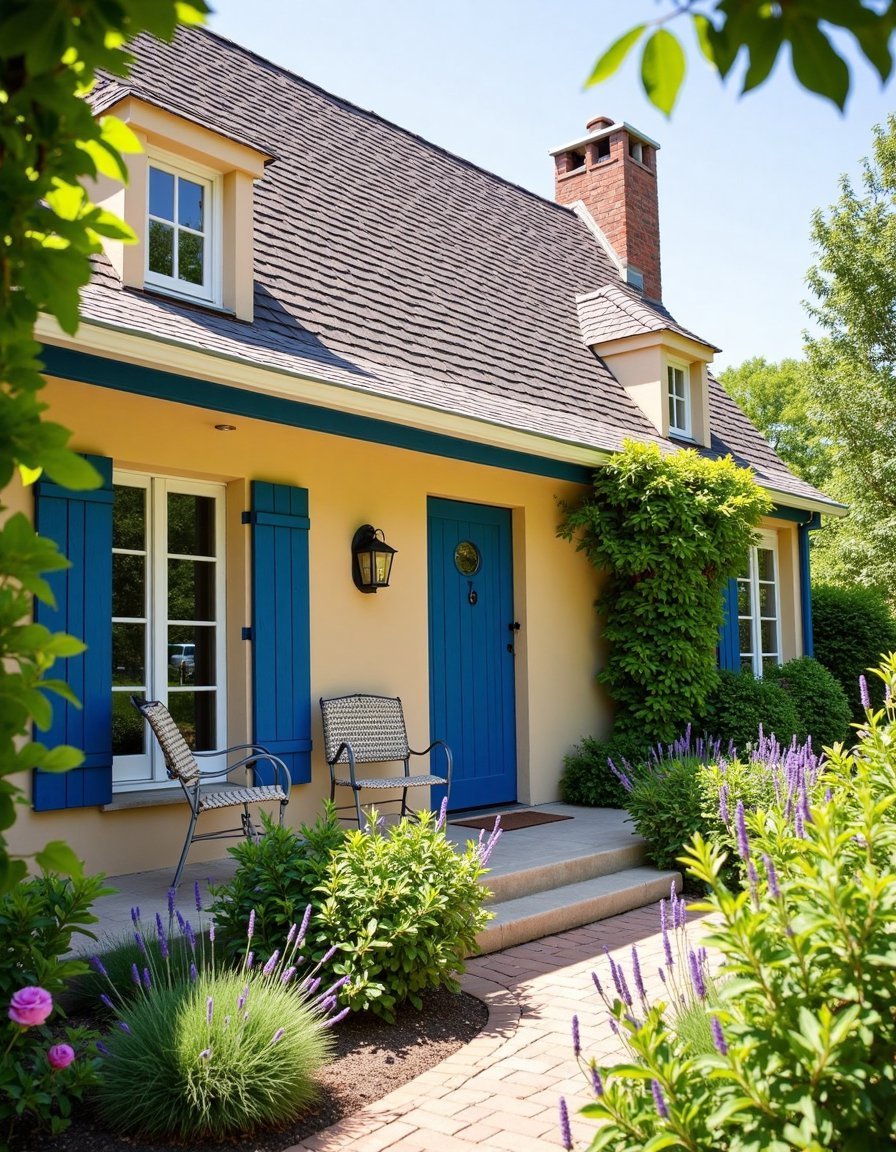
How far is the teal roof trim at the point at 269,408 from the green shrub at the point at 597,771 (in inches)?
91.7

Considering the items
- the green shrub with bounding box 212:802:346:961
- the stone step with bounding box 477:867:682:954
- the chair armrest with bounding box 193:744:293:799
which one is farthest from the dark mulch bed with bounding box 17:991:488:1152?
the chair armrest with bounding box 193:744:293:799

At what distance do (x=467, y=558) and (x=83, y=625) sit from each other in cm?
343

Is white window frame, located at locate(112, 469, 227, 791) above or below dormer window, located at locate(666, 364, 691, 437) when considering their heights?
below

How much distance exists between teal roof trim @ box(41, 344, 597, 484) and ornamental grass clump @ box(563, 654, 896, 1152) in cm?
313

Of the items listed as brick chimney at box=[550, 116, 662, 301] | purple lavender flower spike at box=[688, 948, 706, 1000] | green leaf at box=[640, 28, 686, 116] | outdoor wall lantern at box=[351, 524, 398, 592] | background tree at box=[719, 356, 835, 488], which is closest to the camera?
green leaf at box=[640, 28, 686, 116]

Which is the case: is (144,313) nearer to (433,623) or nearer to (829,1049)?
(433,623)

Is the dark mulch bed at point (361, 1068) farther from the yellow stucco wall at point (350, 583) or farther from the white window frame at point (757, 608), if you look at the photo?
the white window frame at point (757, 608)

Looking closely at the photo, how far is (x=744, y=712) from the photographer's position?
29.1 feet

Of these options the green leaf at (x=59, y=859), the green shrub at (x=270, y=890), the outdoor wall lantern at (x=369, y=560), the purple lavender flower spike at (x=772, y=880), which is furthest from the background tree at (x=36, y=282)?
the outdoor wall lantern at (x=369, y=560)

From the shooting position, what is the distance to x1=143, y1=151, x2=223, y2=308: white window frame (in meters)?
6.19

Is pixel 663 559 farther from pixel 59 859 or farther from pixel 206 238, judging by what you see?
pixel 59 859

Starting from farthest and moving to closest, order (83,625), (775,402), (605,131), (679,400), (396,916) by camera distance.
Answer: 1. (775,402)
2. (605,131)
3. (679,400)
4. (83,625)
5. (396,916)

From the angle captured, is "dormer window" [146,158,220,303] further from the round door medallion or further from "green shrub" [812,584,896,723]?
"green shrub" [812,584,896,723]

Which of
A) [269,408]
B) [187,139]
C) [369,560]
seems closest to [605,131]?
[187,139]
